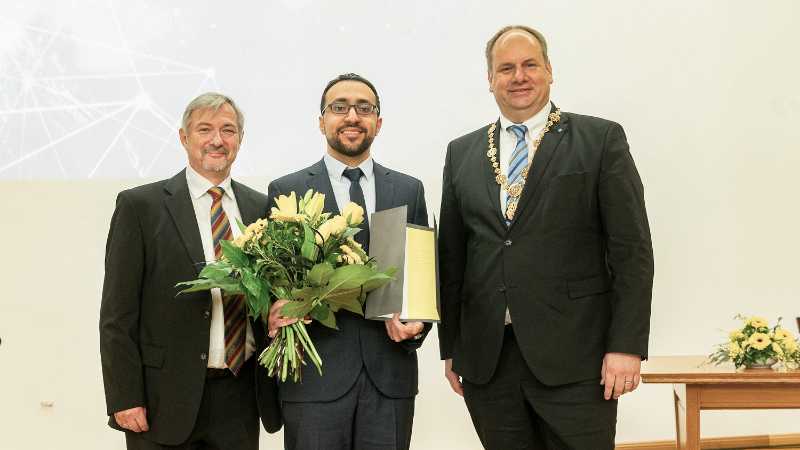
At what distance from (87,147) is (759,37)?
3592 mm

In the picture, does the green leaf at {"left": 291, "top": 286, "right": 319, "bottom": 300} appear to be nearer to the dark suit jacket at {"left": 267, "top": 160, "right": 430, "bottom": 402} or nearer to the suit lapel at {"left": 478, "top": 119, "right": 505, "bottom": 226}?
the dark suit jacket at {"left": 267, "top": 160, "right": 430, "bottom": 402}

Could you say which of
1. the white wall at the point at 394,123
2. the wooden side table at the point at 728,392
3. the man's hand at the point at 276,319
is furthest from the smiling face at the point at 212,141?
the wooden side table at the point at 728,392

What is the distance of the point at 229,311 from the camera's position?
7.38 feet

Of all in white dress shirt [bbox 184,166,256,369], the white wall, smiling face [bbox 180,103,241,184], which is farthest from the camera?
the white wall

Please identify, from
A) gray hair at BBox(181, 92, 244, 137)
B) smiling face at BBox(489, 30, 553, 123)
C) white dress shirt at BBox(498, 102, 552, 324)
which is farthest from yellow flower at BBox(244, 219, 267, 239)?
smiling face at BBox(489, 30, 553, 123)

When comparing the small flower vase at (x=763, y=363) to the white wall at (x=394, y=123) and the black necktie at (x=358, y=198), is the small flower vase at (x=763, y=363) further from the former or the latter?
the black necktie at (x=358, y=198)

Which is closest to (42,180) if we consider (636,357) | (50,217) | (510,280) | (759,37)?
(50,217)

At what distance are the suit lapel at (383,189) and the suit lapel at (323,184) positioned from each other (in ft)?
0.42

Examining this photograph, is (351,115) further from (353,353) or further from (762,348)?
(762,348)

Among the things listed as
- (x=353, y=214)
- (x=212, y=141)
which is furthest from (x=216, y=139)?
(x=353, y=214)

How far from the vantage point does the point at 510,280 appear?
2062 millimetres

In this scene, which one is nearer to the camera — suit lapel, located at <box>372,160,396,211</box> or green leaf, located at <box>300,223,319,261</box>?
green leaf, located at <box>300,223,319,261</box>

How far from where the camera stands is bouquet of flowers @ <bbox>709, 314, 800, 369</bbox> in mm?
3027

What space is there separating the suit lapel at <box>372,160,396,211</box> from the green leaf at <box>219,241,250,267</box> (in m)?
0.47
